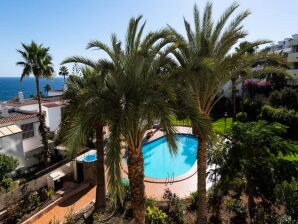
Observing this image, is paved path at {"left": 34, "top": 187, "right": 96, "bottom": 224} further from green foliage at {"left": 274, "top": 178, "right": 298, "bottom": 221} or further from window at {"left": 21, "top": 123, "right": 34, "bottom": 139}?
green foliage at {"left": 274, "top": 178, "right": 298, "bottom": 221}

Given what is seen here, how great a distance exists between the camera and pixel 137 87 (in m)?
8.54

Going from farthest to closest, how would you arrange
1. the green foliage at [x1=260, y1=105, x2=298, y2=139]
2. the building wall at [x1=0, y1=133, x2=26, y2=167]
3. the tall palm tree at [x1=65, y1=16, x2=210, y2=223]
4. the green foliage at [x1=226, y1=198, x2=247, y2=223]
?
the green foliage at [x1=260, y1=105, x2=298, y2=139] → the building wall at [x1=0, y1=133, x2=26, y2=167] → the green foliage at [x1=226, y1=198, x2=247, y2=223] → the tall palm tree at [x1=65, y1=16, x2=210, y2=223]

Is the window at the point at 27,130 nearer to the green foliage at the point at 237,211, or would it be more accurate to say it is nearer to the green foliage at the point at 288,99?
the green foliage at the point at 237,211

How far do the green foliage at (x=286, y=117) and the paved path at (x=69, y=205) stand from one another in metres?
21.5

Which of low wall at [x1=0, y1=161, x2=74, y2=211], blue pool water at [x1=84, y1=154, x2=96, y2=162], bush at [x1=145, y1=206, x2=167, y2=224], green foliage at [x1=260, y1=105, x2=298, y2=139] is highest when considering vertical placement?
green foliage at [x1=260, y1=105, x2=298, y2=139]

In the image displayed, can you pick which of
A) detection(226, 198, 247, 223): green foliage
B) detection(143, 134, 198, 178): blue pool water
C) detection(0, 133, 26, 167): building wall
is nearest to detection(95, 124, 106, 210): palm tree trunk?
detection(226, 198, 247, 223): green foliage

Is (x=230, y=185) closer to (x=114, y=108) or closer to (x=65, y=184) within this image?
(x=114, y=108)

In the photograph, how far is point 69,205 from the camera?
14.8 meters

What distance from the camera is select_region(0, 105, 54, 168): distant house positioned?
59.6 ft

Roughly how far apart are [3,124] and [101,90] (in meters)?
13.4

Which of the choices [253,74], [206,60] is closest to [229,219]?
[253,74]

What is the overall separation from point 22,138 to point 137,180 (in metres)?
14.4

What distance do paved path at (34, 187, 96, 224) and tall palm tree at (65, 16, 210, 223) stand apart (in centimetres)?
629

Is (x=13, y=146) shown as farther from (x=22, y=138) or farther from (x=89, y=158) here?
(x=89, y=158)
